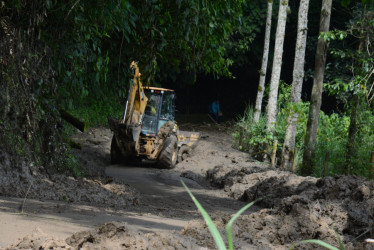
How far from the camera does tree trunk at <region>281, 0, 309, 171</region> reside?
49.9 feet

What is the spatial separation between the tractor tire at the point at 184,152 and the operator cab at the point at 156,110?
1846 millimetres

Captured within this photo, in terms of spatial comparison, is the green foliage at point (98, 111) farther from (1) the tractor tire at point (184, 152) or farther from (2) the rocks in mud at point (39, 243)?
(2) the rocks in mud at point (39, 243)

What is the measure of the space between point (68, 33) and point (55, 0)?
75 centimetres

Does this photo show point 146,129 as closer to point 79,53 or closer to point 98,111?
point 79,53

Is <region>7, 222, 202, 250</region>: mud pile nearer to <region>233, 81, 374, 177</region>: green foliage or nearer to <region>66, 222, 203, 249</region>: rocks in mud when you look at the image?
<region>66, 222, 203, 249</region>: rocks in mud

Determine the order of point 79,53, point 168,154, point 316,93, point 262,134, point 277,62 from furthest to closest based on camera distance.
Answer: point 262,134
point 277,62
point 168,154
point 316,93
point 79,53

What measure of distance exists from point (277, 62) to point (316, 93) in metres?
3.95

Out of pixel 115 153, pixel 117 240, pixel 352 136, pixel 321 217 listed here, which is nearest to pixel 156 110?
pixel 115 153

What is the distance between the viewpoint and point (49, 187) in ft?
29.1

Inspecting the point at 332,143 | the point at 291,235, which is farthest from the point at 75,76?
the point at 332,143

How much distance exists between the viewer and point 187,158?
64.9 ft

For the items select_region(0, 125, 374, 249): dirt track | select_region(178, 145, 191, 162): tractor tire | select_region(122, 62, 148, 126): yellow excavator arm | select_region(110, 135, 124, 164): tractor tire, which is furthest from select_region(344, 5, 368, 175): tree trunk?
select_region(178, 145, 191, 162): tractor tire

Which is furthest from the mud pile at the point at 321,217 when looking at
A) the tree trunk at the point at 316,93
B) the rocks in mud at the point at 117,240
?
the tree trunk at the point at 316,93

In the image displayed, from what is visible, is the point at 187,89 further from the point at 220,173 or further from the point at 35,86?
the point at 35,86
